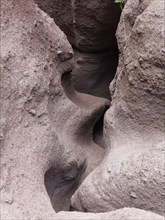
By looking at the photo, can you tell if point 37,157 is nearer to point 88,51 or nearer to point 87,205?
point 87,205

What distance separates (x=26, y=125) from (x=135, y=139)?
0.90ft

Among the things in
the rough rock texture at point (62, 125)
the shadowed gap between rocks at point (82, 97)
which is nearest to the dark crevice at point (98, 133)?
the shadowed gap between rocks at point (82, 97)

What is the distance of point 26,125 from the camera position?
875 millimetres

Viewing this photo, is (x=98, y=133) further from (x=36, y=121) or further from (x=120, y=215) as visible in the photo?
(x=120, y=215)

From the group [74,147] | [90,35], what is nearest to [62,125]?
[74,147]

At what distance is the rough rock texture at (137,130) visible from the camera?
2.66ft

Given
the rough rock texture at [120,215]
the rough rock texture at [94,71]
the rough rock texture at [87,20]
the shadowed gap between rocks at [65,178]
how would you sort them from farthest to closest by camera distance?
the rough rock texture at [94,71] < the rough rock texture at [87,20] < the shadowed gap between rocks at [65,178] < the rough rock texture at [120,215]

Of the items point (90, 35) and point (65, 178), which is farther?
point (90, 35)

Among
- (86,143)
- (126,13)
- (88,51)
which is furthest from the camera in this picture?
(88,51)

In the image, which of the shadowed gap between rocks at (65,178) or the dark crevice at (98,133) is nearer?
the shadowed gap between rocks at (65,178)

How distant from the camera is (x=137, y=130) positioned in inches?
36.4

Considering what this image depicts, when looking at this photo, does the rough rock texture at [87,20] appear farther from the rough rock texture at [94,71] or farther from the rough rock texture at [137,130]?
the rough rock texture at [137,130]

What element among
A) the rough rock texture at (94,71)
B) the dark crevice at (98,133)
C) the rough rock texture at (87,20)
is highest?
the rough rock texture at (87,20)

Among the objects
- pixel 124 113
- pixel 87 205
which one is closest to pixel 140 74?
pixel 124 113
